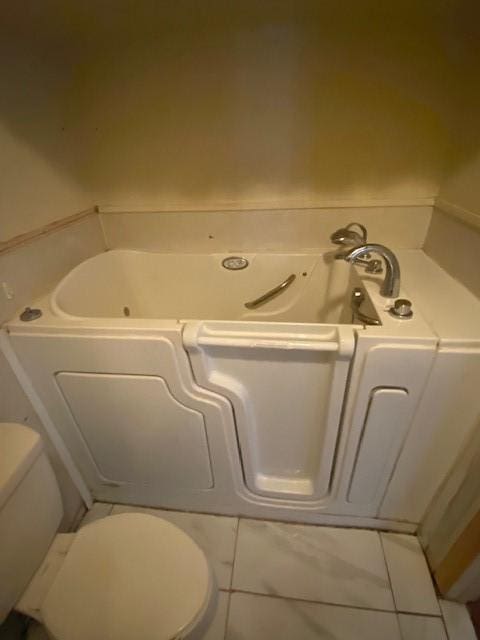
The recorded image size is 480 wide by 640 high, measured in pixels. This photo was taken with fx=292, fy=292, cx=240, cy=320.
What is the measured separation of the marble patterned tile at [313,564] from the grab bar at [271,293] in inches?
36.2

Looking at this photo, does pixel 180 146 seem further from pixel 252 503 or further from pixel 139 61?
pixel 252 503

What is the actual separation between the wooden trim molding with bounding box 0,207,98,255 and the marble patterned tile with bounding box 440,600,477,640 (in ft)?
5.64

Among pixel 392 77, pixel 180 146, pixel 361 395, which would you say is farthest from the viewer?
pixel 180 146

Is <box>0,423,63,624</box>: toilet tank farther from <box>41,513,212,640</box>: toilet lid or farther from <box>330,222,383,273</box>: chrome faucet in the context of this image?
<box>330,222,383,273</box>: chrome faucet

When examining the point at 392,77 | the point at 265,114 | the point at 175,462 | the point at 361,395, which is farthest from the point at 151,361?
the point at 392,77

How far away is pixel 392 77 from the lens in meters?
1.09

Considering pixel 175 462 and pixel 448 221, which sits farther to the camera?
pixel 448 221

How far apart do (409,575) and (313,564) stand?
0.31 m

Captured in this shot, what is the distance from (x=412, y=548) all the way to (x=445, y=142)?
4.99 ft

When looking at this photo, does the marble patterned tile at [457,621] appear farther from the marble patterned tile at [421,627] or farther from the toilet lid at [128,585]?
the toilet lid at [128,585]

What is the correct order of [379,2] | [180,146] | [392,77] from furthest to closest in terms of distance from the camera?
[180,146] → [392,77] → [379,2]

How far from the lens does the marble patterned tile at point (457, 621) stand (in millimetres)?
829

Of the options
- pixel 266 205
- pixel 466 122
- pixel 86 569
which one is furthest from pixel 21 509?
pixel 466 122

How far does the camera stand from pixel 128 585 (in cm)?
66
